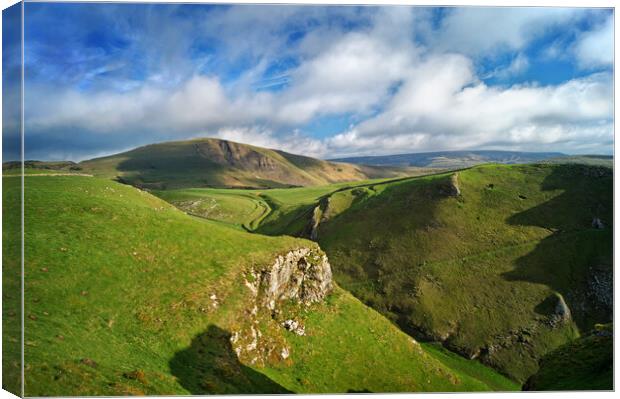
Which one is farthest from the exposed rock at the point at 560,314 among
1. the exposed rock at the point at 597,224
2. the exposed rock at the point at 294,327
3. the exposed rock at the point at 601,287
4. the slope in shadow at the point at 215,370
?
the slope in shadow at the point at 215,370

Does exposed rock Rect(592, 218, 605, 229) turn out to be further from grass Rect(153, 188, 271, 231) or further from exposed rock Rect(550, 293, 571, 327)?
grass Rect(153, 188, 271, 231)

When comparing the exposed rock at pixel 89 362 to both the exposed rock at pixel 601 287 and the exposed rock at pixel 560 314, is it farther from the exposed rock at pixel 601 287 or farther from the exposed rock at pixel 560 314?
the exposed rock at pixel 601 287

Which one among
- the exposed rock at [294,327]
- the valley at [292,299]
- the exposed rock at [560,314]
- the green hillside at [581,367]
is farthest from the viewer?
the exposed rock at [560,314]

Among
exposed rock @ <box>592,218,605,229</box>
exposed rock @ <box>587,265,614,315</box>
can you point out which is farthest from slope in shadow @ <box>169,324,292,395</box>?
exposed rock @ <box>592,218,605,229</box>

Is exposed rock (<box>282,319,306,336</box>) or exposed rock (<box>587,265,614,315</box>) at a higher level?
exposed rock (<box>282,319,306,336</box>)

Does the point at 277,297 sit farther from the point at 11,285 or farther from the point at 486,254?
the point at 486,254

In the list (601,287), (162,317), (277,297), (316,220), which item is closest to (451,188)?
(601,287)

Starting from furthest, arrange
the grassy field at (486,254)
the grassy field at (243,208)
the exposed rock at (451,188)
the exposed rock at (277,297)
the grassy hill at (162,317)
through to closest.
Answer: the grassy field at (243,208) → the exposed rock at (451,188) → the grassy field at (486,254) → the exposed rock at (277,297) → the grassy hill at (162,317)
